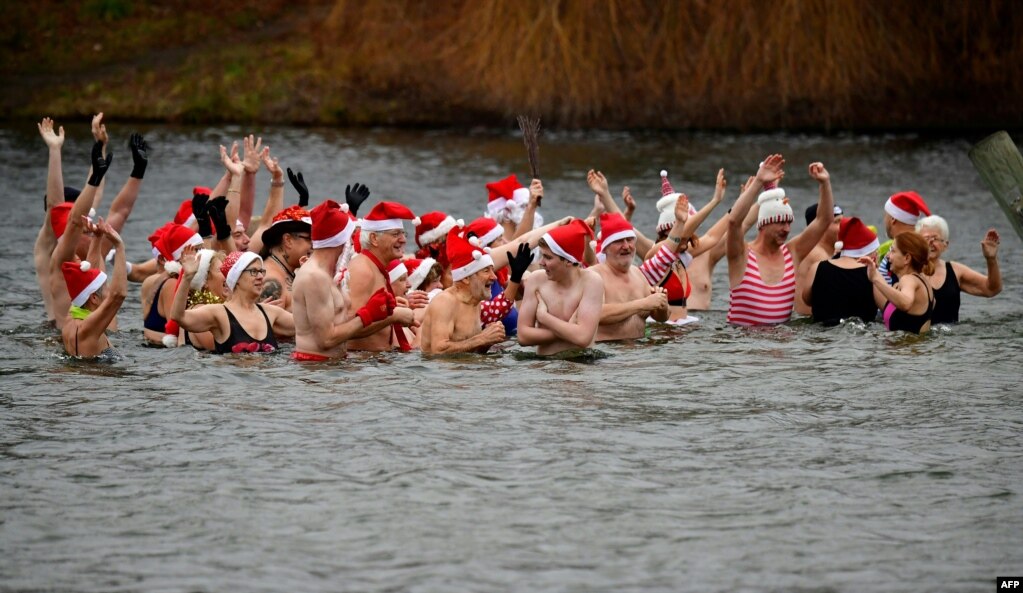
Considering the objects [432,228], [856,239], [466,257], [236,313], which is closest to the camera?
[466,257]

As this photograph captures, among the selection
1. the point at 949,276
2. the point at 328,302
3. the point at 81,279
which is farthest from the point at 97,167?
the point at 949,276

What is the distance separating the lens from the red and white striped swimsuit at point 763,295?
13.5 meters

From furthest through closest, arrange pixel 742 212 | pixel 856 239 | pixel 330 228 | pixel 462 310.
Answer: pixel 856 239, pixel 742 212, pixel 462 310, pixel 330 228

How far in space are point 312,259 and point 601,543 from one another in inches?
161

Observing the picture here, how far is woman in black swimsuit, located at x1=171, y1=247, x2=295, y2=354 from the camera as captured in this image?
36.7ft

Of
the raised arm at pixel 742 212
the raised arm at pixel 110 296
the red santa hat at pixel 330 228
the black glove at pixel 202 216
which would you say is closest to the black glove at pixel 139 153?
the black glove at pixel 202 216

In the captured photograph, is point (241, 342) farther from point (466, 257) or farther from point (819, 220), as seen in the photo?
point (819, 220)

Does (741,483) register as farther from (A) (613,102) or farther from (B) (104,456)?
(A) (613,102)

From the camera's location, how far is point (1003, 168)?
11.7m

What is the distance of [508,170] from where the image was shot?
27000 mm

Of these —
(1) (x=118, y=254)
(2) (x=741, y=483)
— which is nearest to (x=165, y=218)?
(1) (x=118, y=254)

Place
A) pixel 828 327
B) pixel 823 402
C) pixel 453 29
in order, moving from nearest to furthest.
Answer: pixel 823 402 < pixel 828 327 < pixel 453 29

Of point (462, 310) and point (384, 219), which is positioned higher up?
point (384, 219)

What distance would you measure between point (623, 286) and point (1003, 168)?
3.13 metres
